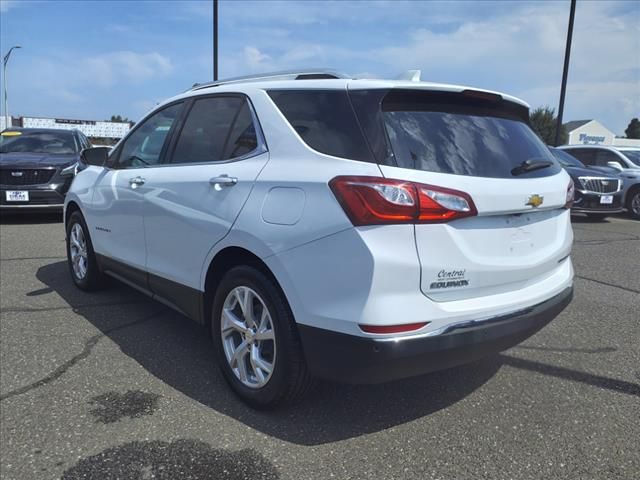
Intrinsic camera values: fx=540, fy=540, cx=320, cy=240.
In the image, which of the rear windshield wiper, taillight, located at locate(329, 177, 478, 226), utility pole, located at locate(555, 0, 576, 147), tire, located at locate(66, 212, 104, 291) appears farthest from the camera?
utility pole, located at locate(555, 0, 576, 147)

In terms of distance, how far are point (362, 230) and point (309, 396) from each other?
1.30 meters

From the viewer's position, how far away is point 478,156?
2.63m

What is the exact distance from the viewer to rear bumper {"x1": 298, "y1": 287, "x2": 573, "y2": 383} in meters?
2.34

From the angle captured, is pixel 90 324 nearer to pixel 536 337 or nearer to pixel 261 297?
pixel 261 297

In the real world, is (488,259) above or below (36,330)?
above

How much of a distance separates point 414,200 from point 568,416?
1.56m

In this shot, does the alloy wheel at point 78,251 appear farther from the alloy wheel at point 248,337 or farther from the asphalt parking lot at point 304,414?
the alloy wheel at point 248,337

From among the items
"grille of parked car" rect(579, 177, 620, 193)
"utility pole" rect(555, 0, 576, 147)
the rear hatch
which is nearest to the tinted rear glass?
the rear hatch

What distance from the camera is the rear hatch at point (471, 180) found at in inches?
94.3

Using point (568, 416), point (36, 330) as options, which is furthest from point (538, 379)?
point (36, 330)

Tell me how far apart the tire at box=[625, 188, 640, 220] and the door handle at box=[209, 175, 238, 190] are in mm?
11843

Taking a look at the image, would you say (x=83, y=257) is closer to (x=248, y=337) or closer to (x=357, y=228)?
(x=248, y=337)

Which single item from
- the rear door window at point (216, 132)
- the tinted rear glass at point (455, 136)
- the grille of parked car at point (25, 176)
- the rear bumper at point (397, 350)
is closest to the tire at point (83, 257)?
the rear door window at point (216, 132)

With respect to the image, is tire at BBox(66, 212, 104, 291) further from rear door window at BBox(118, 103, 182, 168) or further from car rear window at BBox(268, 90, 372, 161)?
car rear window at BBox(268, 90, 372, 161)
